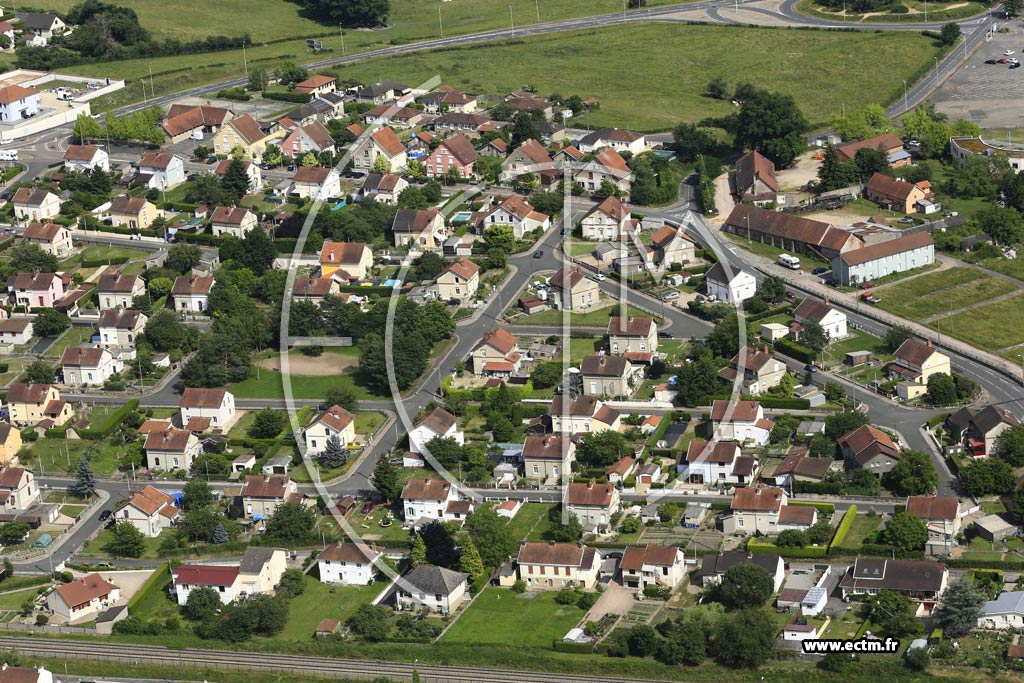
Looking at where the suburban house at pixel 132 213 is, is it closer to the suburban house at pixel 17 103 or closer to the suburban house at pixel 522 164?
the suburban house at pixel 17 103

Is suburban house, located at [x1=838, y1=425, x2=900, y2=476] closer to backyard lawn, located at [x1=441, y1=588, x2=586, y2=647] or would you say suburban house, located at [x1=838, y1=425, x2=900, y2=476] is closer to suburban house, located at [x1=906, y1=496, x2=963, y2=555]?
suburban house, located at [x1=906, y1=496, x2=963, y2=555]

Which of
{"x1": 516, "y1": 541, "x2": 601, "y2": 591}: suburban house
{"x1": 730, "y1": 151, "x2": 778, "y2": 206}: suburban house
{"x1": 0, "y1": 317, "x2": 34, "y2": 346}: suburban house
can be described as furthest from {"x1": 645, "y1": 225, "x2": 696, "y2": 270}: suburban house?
{"x1": 0, "y1": 317, "x2": 34, "y2": 346}: suburban house

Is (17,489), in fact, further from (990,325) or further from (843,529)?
(990,325)

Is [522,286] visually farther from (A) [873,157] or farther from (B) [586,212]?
(A) [873,157]

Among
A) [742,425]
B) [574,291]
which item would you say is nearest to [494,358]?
[574,291]

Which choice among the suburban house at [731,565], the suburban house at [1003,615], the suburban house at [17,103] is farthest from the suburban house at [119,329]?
the suburban house at [1003,615]
